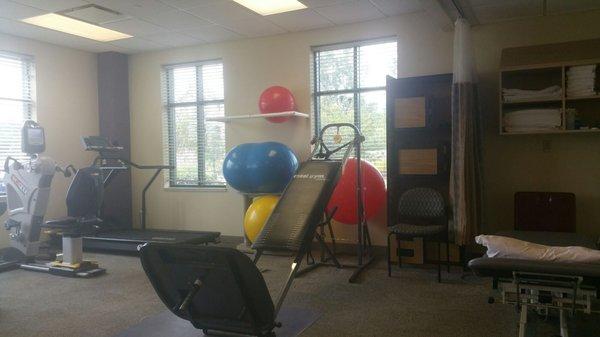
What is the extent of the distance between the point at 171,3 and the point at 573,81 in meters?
4.02

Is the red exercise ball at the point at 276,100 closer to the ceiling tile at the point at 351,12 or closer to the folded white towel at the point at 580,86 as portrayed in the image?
the ceiling tile at the point at 351,12

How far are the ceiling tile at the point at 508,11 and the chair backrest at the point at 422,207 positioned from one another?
1878 mm

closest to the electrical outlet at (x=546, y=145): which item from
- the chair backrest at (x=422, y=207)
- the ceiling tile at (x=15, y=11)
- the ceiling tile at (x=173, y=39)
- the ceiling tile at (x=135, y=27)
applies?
the chair backrest at (x=422, y=207)

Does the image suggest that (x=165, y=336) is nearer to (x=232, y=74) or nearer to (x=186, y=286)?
(x=186, y=286)

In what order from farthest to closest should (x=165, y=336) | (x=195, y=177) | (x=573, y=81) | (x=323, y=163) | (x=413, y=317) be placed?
(x=195, y=177) < (x=573, y=81) < (x=323, y=163) < (x=413, y=317) < (x=165, y=336)

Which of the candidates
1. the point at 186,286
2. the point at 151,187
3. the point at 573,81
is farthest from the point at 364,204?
the point at 151,187

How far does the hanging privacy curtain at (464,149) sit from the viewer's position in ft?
14.2

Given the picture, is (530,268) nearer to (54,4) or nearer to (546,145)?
(546,145)

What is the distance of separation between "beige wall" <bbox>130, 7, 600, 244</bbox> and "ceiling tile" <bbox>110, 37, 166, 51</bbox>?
22cm

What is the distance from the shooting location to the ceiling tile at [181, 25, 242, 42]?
5.86 metres

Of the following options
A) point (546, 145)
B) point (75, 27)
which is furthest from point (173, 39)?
point (546, 145)

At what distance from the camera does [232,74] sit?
21.2 feet

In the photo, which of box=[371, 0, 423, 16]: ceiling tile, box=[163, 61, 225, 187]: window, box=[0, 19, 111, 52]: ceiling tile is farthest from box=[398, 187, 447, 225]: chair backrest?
box=[0, 19, 111, 52]: ceiling tile

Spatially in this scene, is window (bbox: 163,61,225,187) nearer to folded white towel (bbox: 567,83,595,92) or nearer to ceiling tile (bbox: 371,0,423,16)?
ceiling tile (bbox: 371,0,423,16)
